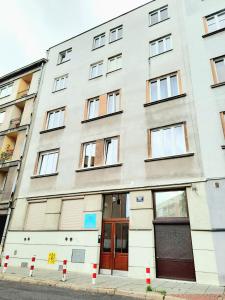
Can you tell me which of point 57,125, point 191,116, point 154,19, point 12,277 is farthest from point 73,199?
point 154,19

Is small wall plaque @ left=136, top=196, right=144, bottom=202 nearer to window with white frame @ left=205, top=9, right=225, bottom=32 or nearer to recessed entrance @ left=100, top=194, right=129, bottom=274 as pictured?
recessed entrance @ left=100, top=194, right=129, bottom=274

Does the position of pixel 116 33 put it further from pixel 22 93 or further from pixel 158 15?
pixel 22 93

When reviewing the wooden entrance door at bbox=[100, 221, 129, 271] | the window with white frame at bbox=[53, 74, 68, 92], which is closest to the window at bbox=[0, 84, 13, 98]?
the window with white frame at bbox=[53, 74, 68, 92]

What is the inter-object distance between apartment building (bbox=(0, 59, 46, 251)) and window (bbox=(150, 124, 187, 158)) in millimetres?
9728

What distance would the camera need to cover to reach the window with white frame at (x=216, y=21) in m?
13.8

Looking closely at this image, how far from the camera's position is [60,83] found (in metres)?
18.8

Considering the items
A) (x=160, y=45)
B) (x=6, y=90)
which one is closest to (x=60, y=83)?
(x=6, y=90)

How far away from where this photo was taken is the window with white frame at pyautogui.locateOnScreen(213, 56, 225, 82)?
478 inches

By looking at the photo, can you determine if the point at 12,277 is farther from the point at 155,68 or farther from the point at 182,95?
the point at 155,68

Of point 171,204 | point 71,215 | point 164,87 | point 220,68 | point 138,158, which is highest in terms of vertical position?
point 220,68

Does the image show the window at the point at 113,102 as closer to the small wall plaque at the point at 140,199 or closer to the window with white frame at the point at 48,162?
the window with white frame at the point at 48,162

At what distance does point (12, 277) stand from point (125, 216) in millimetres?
5638

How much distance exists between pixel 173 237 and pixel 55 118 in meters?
11.6

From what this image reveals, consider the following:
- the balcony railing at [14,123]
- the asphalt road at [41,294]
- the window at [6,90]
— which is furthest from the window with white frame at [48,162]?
the window at [6,90]
